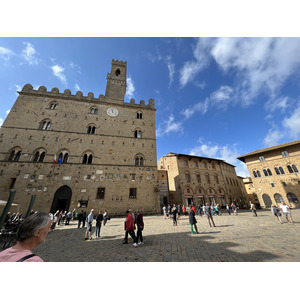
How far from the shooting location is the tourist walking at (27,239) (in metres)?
1.38

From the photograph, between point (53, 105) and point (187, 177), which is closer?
point (53, 105)

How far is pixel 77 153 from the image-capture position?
17391 millimetres

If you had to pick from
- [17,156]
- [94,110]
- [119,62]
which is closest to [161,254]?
[17,156]

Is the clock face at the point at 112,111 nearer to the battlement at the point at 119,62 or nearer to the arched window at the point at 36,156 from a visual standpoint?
the arched window at the point at 36,156

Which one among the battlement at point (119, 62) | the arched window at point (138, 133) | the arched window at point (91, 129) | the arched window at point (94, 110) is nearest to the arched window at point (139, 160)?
the arched window at point (138, 133)

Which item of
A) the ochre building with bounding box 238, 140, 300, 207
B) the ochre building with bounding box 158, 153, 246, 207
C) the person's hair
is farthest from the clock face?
the ochre building with bounding box 238, 140, 300, 207

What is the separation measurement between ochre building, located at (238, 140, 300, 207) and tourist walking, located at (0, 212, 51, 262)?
28981mm

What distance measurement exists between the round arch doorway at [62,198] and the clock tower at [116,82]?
15.7 metres

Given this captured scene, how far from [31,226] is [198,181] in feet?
79.0

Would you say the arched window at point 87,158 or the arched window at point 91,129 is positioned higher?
the arched window at point 91,129

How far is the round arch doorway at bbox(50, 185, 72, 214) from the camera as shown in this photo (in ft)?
48.6

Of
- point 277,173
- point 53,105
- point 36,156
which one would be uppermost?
point 53,105

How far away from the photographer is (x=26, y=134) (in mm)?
17000

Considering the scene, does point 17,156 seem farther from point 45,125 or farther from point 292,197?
point 292,197
